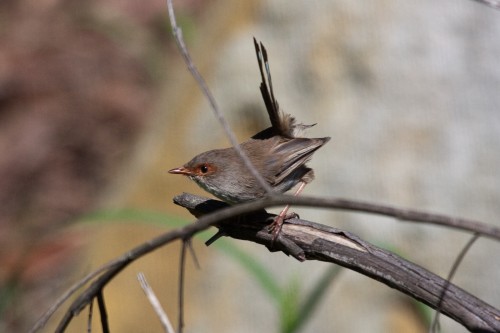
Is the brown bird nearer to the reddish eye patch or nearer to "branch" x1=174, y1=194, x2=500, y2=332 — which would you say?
the reddish eye patch

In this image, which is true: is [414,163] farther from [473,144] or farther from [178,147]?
[178,147]

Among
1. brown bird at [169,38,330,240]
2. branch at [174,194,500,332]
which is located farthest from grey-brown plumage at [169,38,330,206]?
branch at [174,194,500,332]

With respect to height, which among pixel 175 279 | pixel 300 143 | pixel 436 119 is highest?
pixel 300 143

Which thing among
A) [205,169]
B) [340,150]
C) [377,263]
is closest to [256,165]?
[205,169]

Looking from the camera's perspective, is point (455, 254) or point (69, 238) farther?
point (69, 238)

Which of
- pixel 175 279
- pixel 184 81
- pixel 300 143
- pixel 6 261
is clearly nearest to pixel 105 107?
pixel 6 261

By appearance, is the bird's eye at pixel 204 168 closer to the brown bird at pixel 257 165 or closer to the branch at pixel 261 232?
the brown bird at pixel 257 165
